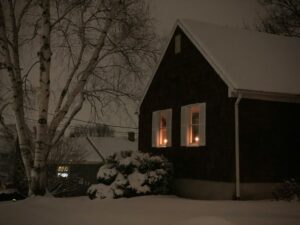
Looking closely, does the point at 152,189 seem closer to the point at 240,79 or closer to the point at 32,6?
the point at 240,79

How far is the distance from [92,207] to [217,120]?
559 cm

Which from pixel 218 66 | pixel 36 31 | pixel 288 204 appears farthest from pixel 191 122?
pixel 36 31

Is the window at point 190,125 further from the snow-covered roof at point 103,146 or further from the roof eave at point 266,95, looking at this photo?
the snow-covered roof at point 103,146

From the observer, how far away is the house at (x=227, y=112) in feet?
51.9

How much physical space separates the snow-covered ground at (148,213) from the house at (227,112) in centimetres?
234

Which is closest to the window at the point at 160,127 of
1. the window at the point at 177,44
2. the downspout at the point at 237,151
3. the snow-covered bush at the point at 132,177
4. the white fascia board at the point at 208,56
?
the snow-covered bush at the point at 132,177

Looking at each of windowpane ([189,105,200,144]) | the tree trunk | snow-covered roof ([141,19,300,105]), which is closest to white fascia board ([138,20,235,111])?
snow-covered roof ([141,19,300,105])

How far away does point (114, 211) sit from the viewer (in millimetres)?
12609

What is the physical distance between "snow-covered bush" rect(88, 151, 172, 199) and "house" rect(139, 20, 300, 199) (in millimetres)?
1247

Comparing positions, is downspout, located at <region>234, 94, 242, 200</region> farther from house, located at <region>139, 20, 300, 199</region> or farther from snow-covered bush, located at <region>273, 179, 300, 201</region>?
snow-covered bush, located at <region>273, 179, 300, 201</region>

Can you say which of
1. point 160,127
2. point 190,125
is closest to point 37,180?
point 160,127

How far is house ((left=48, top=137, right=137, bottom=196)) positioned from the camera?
3825 centimetres

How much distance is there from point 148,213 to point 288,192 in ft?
17.9

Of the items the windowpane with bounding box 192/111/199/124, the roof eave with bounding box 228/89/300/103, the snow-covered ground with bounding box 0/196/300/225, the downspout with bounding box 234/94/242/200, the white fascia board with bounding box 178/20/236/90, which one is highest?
the white fascia board with bounding box 178/20/236/90
